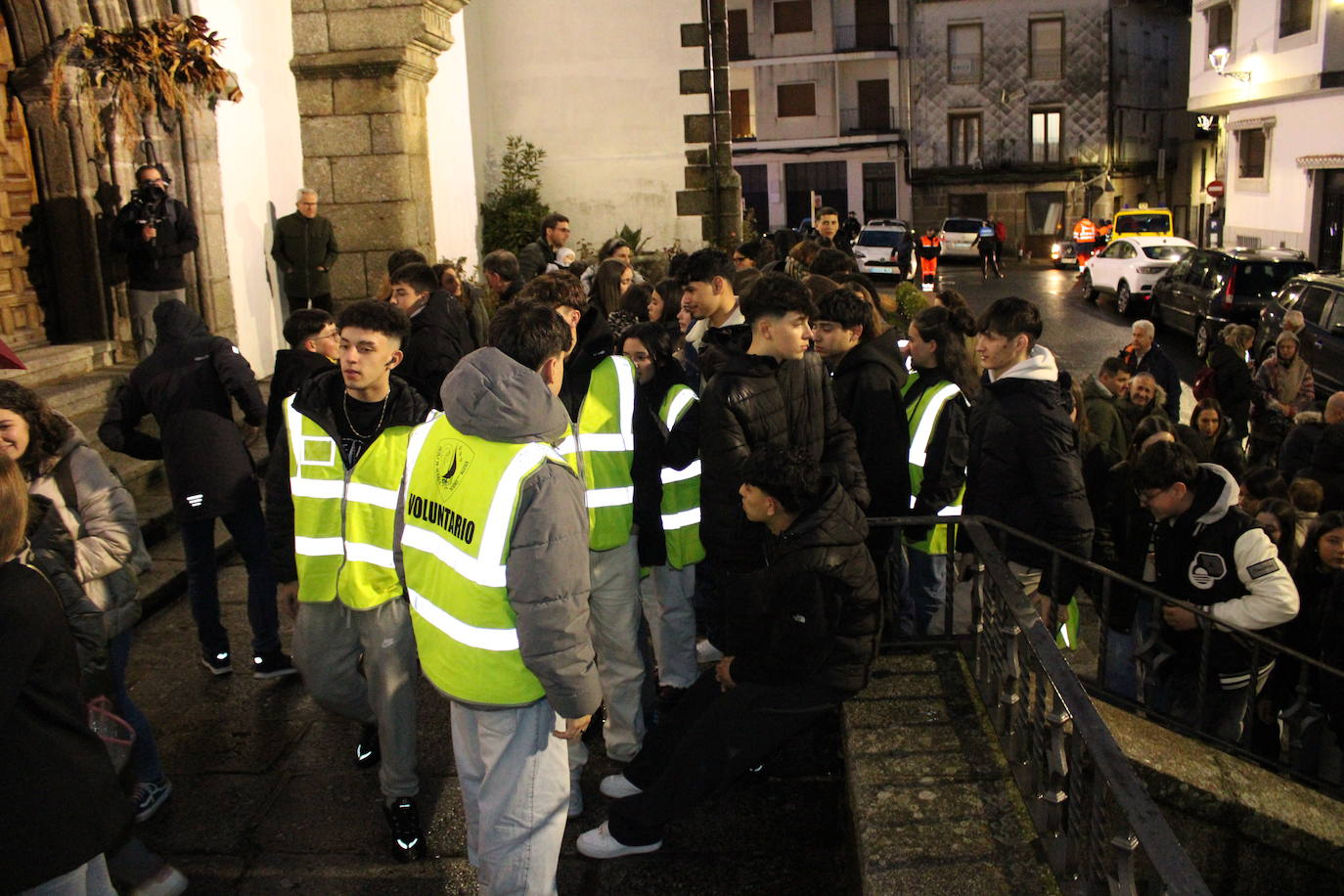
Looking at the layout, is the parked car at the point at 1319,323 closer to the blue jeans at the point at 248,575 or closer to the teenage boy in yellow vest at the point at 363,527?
the blue jeans at the point at 248,575

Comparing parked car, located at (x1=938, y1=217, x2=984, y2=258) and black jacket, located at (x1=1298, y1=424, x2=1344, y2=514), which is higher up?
parked car, located at (x1=938, y1=217, x2=984, y2=258)

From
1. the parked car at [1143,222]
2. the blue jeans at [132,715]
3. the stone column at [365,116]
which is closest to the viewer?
the blue jeans at [132,715]

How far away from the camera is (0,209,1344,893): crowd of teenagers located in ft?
10.2

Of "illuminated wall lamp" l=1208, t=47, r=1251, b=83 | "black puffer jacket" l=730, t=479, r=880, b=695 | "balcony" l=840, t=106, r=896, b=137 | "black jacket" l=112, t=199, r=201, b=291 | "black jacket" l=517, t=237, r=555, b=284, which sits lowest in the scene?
"black puffer jacket" l=730, t=479, r=880, b=695

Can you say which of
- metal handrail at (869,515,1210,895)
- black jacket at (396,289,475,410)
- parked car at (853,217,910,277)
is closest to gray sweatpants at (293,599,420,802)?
black jacket at (396,289,475,410)

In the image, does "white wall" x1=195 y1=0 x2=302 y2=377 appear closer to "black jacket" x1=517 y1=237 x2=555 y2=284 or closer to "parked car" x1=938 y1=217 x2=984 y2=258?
"black jacket" x1=517 y1=237 x2=555 y2=284

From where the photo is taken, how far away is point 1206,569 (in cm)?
462

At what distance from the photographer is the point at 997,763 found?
153 inches

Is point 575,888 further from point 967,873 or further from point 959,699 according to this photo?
point 959,699

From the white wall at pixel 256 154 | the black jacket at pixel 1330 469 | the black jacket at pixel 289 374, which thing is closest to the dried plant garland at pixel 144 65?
the white wall at pixel 256 154

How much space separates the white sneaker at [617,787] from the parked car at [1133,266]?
62.4ft

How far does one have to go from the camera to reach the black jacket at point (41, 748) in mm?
2600

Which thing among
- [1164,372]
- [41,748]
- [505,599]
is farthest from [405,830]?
[1164,372]

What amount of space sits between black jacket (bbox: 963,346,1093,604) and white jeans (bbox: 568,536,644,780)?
1397 millimetres
